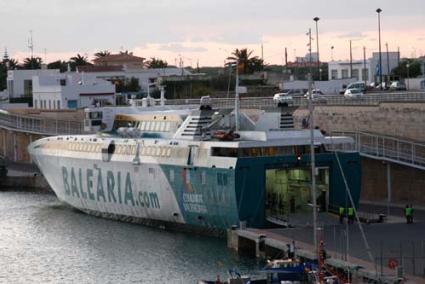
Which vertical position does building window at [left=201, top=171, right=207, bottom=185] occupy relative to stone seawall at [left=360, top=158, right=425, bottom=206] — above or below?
above

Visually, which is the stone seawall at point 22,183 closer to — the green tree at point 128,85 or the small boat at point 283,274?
the green tree at point 128,85

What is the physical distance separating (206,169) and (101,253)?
5.94 metres

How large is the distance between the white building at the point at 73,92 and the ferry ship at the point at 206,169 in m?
38.5

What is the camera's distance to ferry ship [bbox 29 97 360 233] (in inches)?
1884

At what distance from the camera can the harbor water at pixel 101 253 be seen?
4197 cm

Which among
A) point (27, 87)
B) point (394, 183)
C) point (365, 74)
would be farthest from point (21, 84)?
point (394, 183)

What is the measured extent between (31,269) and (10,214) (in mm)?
19146

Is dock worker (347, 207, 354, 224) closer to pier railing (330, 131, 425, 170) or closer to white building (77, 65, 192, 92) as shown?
pier railing (330, 131, 425, 170)

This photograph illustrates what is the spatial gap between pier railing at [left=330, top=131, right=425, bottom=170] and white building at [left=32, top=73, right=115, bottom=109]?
42.9 m

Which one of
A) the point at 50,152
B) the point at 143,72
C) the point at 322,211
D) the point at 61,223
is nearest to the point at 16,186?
the point at 50,152

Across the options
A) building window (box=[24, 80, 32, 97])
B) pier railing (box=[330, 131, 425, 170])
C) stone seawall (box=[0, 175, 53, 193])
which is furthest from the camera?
building window (box=[24, 80, 32, 97])

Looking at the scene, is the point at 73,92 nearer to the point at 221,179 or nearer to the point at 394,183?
the point at 394,183

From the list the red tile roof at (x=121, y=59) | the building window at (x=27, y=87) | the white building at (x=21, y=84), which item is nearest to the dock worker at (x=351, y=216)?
the building window at (x=27, y=87)

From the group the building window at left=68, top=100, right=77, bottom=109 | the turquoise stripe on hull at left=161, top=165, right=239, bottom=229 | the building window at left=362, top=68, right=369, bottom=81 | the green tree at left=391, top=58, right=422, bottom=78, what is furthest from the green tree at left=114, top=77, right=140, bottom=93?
the turquoise stripe on hull at left=161, top=165, right=239, bottom=229
